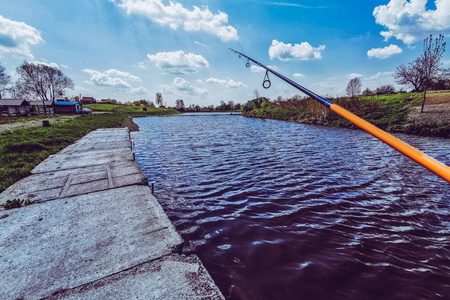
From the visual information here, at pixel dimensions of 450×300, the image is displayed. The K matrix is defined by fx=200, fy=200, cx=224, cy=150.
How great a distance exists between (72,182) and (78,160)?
2.34 meters

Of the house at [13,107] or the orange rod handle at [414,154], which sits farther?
the house at [13,107]

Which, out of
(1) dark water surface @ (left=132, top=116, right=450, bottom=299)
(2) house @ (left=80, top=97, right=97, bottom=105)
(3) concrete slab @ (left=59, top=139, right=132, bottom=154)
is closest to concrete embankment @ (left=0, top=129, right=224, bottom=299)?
(1) dark water surface @ (left=132, top=116, right=450, bottom=299)

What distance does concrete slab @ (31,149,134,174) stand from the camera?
5.52 m

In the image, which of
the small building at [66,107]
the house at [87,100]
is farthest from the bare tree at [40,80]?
the house at [87,100]

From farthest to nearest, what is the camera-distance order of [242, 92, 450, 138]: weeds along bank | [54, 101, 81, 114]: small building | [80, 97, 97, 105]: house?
[80, 97, 97, 105]: house
[54, 101, 81, 114]: small building
[242, 92, 450, 138]: weeds along bank

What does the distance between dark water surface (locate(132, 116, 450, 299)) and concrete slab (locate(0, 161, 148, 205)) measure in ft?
3.05

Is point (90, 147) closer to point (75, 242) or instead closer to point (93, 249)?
point (75, 242)

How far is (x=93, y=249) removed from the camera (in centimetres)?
232

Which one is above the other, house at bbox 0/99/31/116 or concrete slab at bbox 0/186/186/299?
house at bbox 0/99/31/116

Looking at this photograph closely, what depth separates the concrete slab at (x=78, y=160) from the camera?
552cm

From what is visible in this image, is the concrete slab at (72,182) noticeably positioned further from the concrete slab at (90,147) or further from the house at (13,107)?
the house at (13,107)

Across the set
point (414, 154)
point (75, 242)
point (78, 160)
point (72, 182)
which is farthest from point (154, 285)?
point (78, 160)

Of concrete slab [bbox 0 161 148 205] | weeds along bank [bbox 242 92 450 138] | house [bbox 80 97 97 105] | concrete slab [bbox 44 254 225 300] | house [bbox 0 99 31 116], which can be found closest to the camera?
concrete slab [bbox 44 254 225 300]

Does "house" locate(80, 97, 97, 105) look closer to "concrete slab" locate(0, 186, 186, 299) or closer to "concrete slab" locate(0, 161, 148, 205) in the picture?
"concrete slab" locate(0, 161, 148, 205)
